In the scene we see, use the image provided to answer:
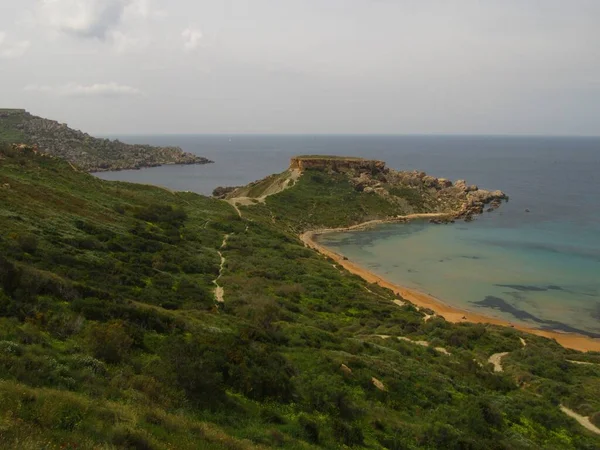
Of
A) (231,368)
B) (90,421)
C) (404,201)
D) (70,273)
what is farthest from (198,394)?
(404,201)

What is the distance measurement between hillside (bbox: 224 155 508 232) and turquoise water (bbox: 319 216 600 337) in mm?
7487

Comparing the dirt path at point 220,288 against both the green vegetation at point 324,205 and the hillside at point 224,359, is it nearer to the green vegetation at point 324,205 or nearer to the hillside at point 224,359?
the hillside at point 224,359

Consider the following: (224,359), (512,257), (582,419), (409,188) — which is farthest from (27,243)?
(409,188)

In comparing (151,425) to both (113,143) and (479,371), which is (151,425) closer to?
(479,371)

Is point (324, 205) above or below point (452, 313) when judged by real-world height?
above

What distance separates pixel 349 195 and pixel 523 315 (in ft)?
180

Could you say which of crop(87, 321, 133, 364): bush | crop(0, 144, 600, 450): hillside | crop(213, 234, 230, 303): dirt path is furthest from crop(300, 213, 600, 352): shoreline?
crop(87, 321, 133, 364): bush

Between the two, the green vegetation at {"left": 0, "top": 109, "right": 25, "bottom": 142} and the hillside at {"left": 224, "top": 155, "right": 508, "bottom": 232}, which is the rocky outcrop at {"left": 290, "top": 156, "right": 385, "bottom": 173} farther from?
the green vegetation at {"left": 0, "top": 109, "right": 25, "bottom": 142}

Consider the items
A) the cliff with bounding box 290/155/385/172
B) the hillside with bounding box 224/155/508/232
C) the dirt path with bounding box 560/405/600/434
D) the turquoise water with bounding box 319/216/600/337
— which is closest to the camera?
the dirt path with bounding box 560/405/600/434

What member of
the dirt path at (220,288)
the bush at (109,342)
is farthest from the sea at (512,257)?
the bush at (109,342)

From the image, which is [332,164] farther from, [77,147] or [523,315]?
[77,147]

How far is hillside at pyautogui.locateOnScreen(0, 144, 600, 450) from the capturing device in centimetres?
938

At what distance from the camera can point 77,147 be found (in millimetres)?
161750

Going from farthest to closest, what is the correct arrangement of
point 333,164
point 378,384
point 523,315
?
point 333,164 → point 523,315 → point 378,384
